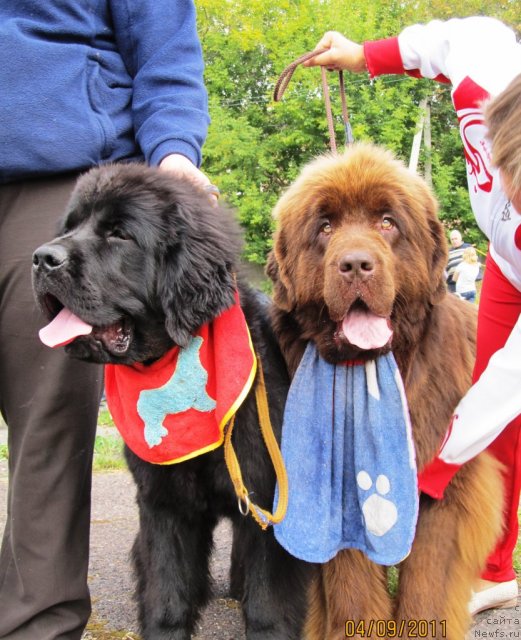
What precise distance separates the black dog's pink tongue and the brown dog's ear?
2.33 feet

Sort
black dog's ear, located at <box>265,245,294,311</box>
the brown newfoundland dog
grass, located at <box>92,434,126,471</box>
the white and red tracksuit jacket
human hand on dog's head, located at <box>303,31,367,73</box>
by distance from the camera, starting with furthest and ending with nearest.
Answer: grass, located at <box>92,434,126,471</box>, human hand on dog's head, located at <box>303,31,367,73</box>, black dog's ear, located at <box>265,245,294,311</box>, the brown newfoundland dog, the white and red tracksuit jacket

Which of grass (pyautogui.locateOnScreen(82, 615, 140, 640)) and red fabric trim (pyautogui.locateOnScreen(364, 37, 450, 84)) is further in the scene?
red fabric trim (pyautogui.locateOnScreen(364, 37, 450, 84))

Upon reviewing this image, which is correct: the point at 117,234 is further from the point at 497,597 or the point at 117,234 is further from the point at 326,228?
the point at 497,597

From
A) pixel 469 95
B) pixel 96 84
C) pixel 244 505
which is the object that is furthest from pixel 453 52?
pixel 244 505

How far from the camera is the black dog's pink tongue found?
2039 mm

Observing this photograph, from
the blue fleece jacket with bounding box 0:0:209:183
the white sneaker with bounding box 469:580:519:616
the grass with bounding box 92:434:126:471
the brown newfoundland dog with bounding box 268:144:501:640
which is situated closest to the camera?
the blue fleece jacket with bounding box 0:0:209:183

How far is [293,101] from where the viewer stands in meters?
18.8

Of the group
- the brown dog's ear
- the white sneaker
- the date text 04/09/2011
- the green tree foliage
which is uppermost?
the brown dog's ear

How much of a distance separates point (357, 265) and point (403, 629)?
1307 mm

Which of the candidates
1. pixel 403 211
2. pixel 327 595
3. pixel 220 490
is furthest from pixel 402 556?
pixel 403 211

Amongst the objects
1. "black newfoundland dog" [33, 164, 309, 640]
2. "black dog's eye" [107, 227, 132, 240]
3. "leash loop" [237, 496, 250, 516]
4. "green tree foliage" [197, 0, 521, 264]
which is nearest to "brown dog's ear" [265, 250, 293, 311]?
"black newfoundland dog" [33, 164, 309, 640]

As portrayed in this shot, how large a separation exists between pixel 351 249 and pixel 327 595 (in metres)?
1.27

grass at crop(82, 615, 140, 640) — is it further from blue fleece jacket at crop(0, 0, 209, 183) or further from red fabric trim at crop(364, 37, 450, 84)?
red fabric trim at crop(364, 37, 450, 84)

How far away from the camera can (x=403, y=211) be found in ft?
7.73
